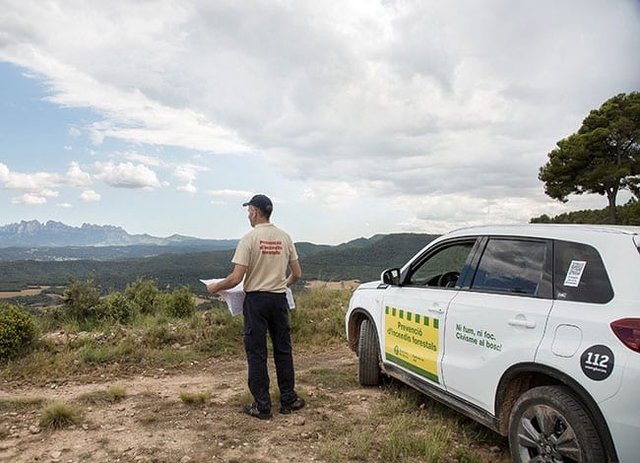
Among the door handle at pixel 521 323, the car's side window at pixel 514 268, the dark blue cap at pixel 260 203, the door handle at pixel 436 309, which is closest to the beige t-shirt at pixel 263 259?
the dark blue cap at pixel 260 203

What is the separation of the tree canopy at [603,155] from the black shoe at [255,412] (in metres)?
22.7

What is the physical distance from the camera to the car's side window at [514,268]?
3.18m

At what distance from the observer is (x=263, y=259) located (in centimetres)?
438

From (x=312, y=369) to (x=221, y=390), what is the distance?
136 centimetres

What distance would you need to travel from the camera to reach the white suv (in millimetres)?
2500

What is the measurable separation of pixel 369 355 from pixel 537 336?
8.38ft

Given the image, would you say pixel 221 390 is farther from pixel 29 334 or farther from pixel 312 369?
pixel 29 334

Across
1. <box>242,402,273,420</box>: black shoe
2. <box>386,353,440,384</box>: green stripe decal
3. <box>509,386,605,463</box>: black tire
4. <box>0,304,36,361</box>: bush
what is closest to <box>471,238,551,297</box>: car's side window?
<box>509,386,605,463</box>: black tire

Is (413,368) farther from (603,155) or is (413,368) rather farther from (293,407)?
(603,155)

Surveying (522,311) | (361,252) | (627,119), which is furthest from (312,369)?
(361,252)

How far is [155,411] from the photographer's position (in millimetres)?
4543

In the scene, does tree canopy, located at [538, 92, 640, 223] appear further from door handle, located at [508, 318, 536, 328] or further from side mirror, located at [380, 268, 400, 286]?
door handle, located at [508, 318, 536, 328]

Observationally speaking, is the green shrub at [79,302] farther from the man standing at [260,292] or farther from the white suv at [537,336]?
the white suv at [537,336]

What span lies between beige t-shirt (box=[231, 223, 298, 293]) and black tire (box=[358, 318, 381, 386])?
1.30 meters
